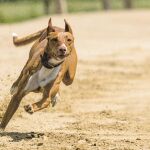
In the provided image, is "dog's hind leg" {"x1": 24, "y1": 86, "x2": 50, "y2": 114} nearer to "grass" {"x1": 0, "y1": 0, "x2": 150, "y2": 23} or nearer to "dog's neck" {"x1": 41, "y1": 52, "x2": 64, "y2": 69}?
"dog's neck" {"x1": 41, "y1": 52, "x2": 64, "y2": 69}

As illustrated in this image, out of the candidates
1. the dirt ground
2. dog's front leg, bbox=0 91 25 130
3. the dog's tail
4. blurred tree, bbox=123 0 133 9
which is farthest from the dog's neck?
blurred tree, bbox=123 0 133 9

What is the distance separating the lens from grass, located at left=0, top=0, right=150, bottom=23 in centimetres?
3268

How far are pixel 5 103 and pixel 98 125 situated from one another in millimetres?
1130

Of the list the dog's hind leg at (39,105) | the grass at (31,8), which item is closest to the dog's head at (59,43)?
the dog's hind leg at (39,105)

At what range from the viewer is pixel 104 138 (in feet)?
25.1

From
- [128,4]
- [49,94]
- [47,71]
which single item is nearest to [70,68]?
[47,71]

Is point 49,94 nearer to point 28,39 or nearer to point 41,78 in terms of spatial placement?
point 41,78

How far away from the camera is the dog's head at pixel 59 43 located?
7298 millimetres

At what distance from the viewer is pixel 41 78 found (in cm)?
757

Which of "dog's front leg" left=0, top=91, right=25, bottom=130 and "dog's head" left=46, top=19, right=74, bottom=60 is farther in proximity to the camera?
"dog's front leg" left=0, top=91, right=25, bottom=130

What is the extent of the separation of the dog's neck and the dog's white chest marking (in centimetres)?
5

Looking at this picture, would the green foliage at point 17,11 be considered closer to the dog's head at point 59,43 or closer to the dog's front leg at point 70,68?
the dog's front leg at point 70,68

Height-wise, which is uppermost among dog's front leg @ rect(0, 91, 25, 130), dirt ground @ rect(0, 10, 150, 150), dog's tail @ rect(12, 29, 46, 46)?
dog's tail @ rect(12, 29, 46, 46)

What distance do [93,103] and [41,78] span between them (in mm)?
3111
